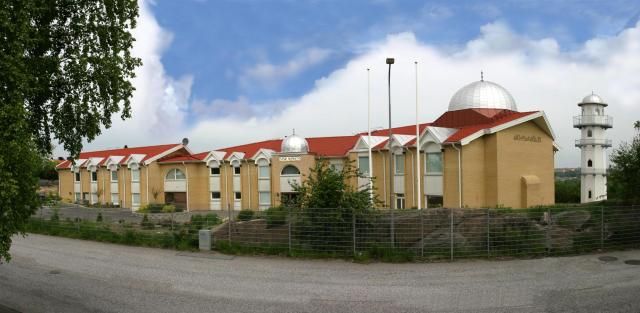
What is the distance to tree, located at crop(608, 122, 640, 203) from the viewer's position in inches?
626

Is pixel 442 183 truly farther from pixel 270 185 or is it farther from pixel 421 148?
pixel 270 185

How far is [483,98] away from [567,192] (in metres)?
21.6

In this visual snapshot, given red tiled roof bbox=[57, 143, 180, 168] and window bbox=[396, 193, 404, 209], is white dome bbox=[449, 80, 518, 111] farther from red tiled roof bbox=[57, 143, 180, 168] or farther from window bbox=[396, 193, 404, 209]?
red tiled roof bbox=[57, 143, 180, 168]

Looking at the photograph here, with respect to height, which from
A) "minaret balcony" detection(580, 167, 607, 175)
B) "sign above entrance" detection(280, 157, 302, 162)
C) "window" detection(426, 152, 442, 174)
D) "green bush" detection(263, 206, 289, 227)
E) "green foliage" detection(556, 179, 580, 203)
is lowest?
"green foliage" detection(556, 179, 580, 203)

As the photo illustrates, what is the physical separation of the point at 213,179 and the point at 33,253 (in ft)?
81.2

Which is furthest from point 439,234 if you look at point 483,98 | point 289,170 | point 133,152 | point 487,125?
point 133,152

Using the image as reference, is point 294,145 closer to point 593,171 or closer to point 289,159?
point 289,159

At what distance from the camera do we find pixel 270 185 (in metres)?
36.8

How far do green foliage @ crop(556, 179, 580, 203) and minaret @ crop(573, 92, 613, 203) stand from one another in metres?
0.60

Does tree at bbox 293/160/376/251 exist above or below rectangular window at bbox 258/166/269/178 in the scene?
below

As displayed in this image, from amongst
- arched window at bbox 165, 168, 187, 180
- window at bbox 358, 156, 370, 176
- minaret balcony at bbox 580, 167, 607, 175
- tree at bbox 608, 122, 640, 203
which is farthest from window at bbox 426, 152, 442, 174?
minaret balcony at bbox 580, 167, 607, 175

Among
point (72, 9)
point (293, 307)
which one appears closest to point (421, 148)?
point (293, 307)

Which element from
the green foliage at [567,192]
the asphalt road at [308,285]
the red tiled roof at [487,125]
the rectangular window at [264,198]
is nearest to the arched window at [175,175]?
the rectangular window at [264,198]

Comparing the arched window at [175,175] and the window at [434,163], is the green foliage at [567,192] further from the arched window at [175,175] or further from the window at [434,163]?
the arched window at [175,175]
